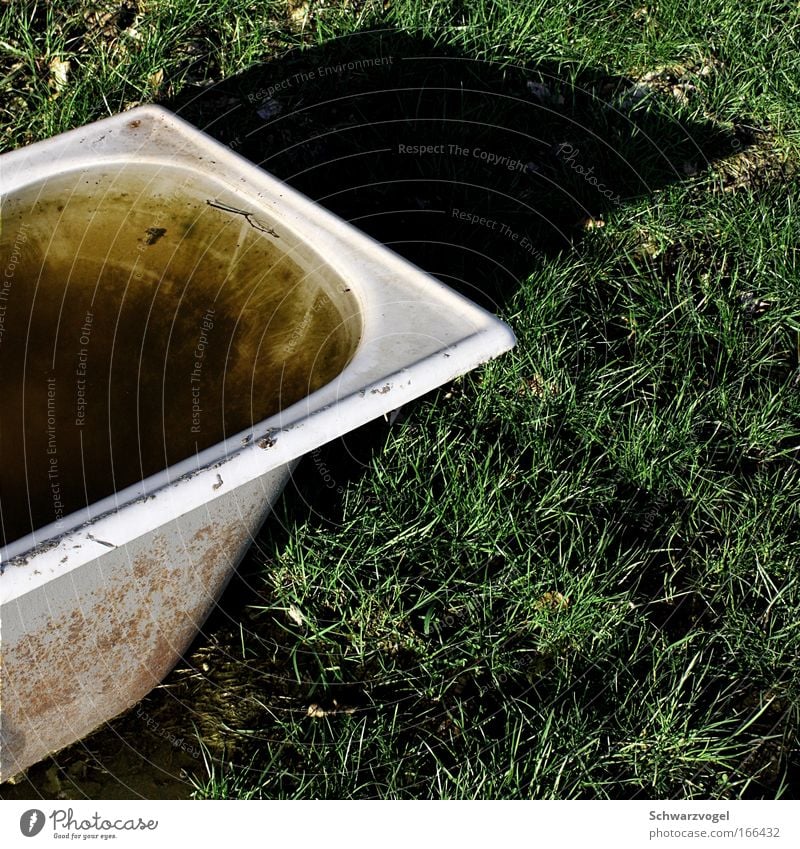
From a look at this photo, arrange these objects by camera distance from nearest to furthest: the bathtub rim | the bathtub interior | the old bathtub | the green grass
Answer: the bathtub rim, the old bathtub, the bathtub interior, the green grass

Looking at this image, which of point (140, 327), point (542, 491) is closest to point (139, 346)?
point (140, 327)

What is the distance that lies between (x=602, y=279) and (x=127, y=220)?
38.8 inches

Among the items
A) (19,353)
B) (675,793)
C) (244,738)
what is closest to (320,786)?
(244,738)

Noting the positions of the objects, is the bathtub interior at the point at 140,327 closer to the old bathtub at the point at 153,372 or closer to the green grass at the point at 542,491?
the old bathtub at the point at 153,372

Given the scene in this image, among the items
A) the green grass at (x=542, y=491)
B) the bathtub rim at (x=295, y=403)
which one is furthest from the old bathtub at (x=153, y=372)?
the green grass at (x=542, y=491)

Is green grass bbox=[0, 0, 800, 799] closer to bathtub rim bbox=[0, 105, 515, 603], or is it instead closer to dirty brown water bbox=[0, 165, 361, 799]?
dirty brown water bbox=[0, 165, 361, 799]

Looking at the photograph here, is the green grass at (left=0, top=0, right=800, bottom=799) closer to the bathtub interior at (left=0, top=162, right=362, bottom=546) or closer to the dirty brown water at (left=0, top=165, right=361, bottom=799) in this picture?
the dirty brown water at (left=0, top=165, right=361, bottom=799)

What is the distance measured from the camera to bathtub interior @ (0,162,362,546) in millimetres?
1363

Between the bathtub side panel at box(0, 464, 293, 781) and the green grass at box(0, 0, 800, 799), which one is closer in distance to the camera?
the bathtub side panel at box(0, 464, 293, 781)

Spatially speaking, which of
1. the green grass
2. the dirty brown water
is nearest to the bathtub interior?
the dirty brown water

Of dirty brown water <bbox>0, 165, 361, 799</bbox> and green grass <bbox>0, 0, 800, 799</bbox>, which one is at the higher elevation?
dirty brown water <bbox>0, 165, 361, 799</bbox>

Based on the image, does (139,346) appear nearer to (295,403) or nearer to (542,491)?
(295,403)

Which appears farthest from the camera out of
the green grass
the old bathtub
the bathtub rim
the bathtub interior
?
the green grass

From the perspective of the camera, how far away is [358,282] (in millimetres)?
1444
